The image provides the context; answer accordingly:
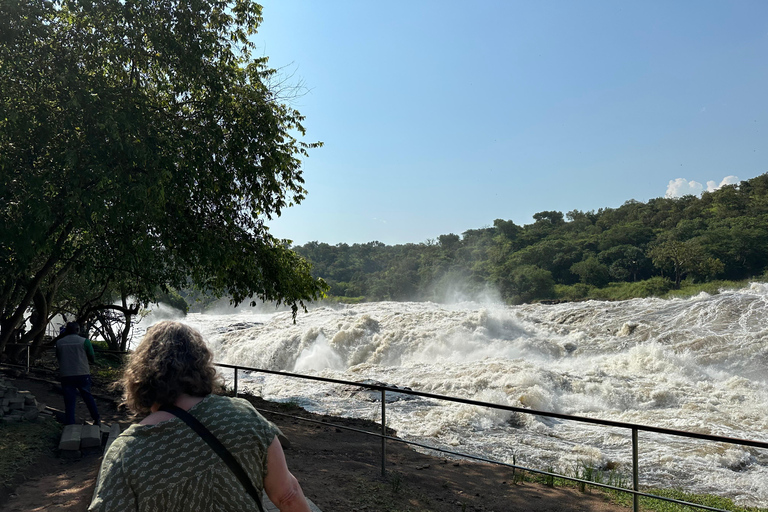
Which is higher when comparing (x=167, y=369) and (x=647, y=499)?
(x=167, y=369)

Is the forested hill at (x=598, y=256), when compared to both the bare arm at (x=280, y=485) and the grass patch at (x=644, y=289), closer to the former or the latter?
the grass patch at (x=644, y=289)

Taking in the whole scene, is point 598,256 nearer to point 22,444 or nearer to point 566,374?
point 566,374

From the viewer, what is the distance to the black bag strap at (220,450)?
155cm

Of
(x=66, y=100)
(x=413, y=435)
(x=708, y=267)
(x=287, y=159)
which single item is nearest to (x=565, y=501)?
(x=413, y=435)

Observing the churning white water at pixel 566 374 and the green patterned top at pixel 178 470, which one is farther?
the churning white water at pixel 566 374

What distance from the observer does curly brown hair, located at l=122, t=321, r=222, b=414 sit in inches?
65.4

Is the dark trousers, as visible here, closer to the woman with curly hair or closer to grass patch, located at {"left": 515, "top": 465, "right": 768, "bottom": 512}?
grass patch, located at {"left": 515, "top": 465, "right": 768, "bottom": 512}

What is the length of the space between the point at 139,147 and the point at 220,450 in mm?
6597

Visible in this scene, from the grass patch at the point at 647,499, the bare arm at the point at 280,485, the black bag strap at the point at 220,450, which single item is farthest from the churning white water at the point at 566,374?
the black bag strap at the point at 220,450

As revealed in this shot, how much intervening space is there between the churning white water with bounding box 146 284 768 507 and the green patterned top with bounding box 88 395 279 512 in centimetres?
832

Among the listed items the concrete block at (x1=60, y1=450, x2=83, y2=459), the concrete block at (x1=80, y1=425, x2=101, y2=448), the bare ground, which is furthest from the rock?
the concrete block at (x1=60, y1=450, x2=83, y2=459)

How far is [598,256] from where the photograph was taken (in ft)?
153

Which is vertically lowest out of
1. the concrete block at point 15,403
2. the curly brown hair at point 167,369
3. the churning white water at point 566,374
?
the churning white water at point 566,374

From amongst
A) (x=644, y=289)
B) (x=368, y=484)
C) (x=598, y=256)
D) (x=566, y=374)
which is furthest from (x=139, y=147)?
(x=598, y=256)
